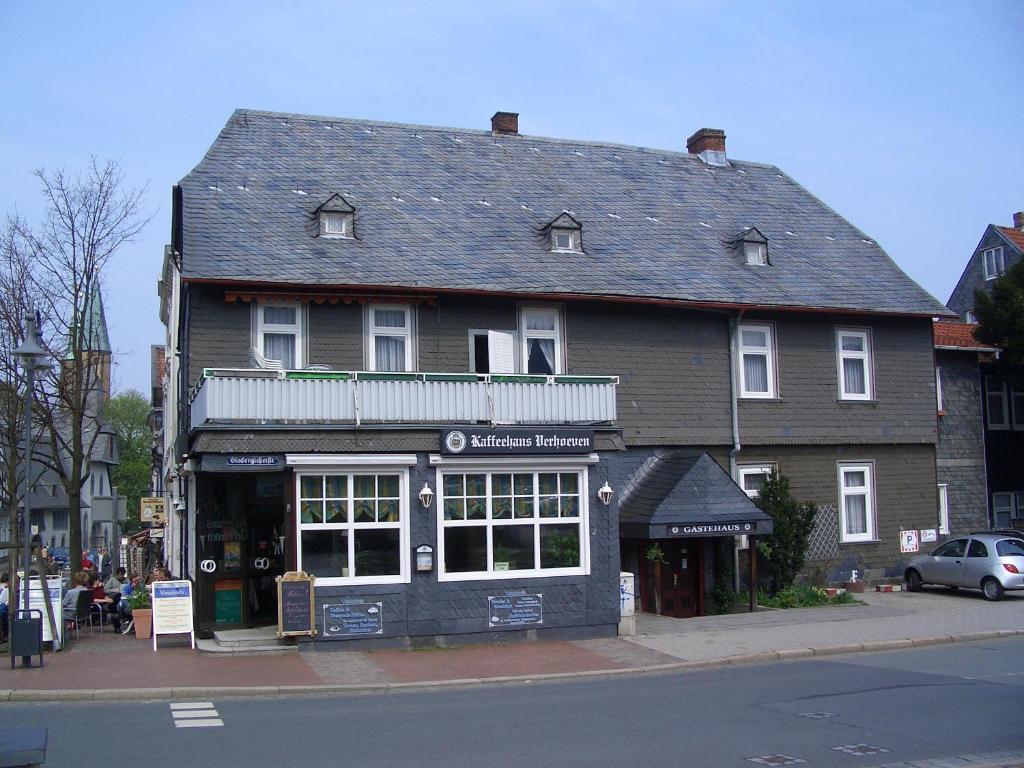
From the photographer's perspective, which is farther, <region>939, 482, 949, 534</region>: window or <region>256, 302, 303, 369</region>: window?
<region>939, 482, 949, 534</region>: window

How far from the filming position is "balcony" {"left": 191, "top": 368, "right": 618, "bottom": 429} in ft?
56.7

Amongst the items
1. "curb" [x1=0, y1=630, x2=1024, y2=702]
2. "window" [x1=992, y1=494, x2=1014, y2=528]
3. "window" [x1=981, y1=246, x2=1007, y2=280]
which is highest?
"window" [x1=981, y1=246, x2=1007, y2=280]

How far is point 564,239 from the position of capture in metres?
24.1

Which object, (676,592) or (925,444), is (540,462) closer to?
(676,592)

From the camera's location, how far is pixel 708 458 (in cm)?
2272

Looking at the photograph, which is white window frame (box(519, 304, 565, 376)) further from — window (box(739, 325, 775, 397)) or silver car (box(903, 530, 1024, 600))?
silver car (box(903, 530, 1024, 600))

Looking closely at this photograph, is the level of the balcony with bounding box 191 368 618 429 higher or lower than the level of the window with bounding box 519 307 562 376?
lower

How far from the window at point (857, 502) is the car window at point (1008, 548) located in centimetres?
299

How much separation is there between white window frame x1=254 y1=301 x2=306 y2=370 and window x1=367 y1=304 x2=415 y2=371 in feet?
4.31

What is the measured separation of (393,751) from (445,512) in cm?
818

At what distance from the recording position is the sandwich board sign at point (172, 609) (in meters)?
17.5

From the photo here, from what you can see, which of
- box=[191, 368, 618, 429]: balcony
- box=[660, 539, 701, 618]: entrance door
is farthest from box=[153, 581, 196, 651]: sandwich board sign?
box=[660, 539, 701, 618]: entrance door

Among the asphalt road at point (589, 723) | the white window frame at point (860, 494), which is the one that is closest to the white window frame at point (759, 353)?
the white window frame at point (860, 494)

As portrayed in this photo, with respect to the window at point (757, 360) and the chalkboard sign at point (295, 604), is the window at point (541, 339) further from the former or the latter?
the chalkboard sign at point (295, 604)
